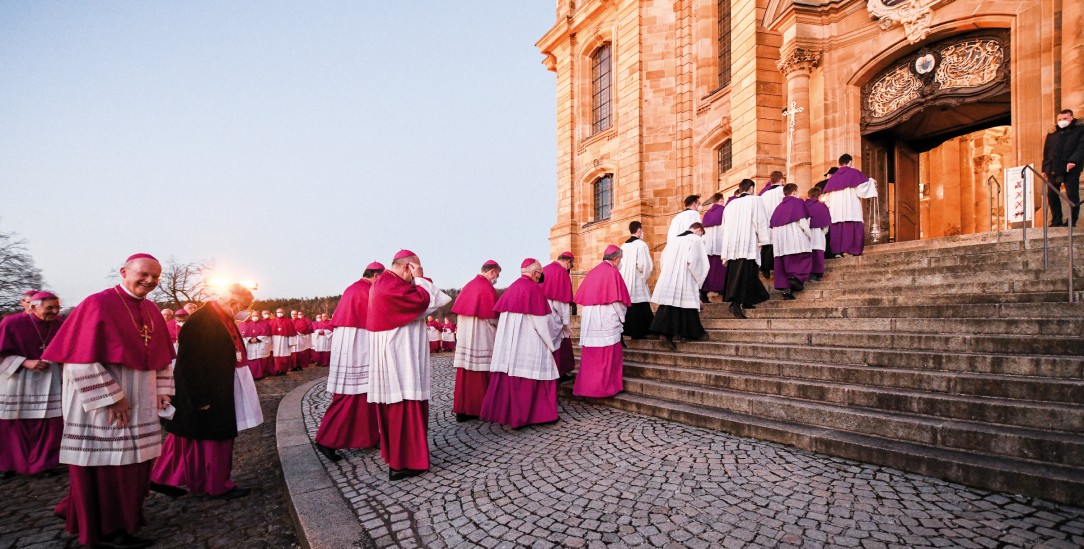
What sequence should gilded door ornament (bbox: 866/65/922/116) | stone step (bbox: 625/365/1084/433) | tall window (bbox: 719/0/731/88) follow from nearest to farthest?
stone step (bbox: 625/365/1084/433), gilded door ornament (bbox: 866/65/922/116), tall window (bbox: 719/0/731/88)

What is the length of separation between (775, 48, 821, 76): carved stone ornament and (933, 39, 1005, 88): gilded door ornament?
99.6 inches

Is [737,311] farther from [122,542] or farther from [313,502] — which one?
[122,542]

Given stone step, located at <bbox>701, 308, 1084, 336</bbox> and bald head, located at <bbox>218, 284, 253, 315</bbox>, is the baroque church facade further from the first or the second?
bald head, located at <bbox>218, 284, 253, 315</bbox>

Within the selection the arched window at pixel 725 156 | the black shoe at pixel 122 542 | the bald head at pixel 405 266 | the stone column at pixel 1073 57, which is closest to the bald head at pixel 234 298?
the bald head at pixel 405 266

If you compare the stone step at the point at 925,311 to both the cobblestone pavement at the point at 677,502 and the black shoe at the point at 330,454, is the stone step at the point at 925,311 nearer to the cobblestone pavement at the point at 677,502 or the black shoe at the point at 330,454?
the cobblestone pavement at the point at 677,502

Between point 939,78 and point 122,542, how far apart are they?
49.5 ft

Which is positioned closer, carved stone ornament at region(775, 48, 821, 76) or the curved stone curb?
the curved stone curb

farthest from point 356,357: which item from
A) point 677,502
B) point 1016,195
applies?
point 1016,195

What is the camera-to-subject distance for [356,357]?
5641 mm

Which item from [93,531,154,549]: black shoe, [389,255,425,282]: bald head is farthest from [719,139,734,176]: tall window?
[93,531,154,549]: black shoe

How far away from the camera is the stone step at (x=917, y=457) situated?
320 centimetres

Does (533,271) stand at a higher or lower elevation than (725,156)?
lower

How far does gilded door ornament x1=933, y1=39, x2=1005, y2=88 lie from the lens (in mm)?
9984

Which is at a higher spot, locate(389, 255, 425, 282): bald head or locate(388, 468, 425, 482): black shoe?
locate(389, 255, 425, 282): bald head
